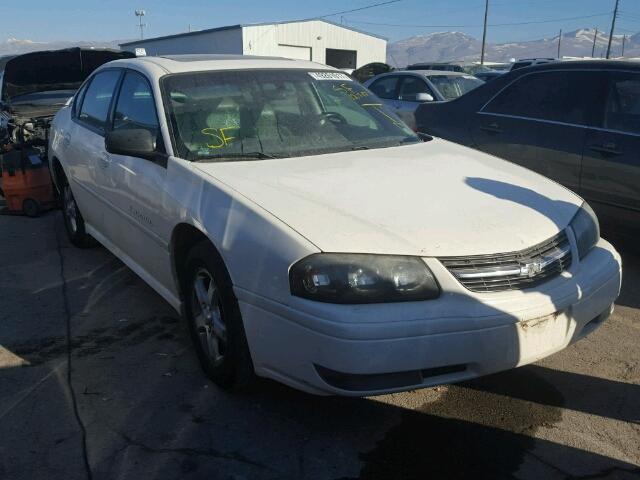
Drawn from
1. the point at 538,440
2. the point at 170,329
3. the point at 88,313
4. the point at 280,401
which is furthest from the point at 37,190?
the point at 538,440

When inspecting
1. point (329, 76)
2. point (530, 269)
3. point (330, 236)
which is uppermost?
point (329, 76)

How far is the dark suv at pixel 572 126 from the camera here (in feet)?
14.7

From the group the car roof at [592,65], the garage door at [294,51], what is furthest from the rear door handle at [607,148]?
the garage door at [294,51]

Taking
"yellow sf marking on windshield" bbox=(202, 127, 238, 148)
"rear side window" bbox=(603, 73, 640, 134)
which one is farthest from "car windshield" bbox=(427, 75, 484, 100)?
"yellow sf marking on windshield" bbox=(202, 127, 238, 148)

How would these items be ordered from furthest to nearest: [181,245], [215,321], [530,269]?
[181,245] < [215,321] < [530,269]

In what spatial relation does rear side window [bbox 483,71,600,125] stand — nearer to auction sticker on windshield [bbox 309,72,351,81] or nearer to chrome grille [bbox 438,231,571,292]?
auction sticker on windshield [bbox 309,72,351,81]

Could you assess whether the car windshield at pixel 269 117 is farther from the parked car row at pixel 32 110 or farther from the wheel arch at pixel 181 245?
the parked car row at pixel 32 110

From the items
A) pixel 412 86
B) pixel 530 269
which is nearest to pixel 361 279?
pixel 530 269

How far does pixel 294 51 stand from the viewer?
44.2m

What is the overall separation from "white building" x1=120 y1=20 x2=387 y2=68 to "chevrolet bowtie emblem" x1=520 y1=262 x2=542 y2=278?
38.1 m

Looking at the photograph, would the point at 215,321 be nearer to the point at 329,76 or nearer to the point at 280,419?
the point at 280,419

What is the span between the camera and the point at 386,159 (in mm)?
3441

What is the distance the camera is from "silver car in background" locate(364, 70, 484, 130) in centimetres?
941

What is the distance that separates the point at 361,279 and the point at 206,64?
82.8 inches
